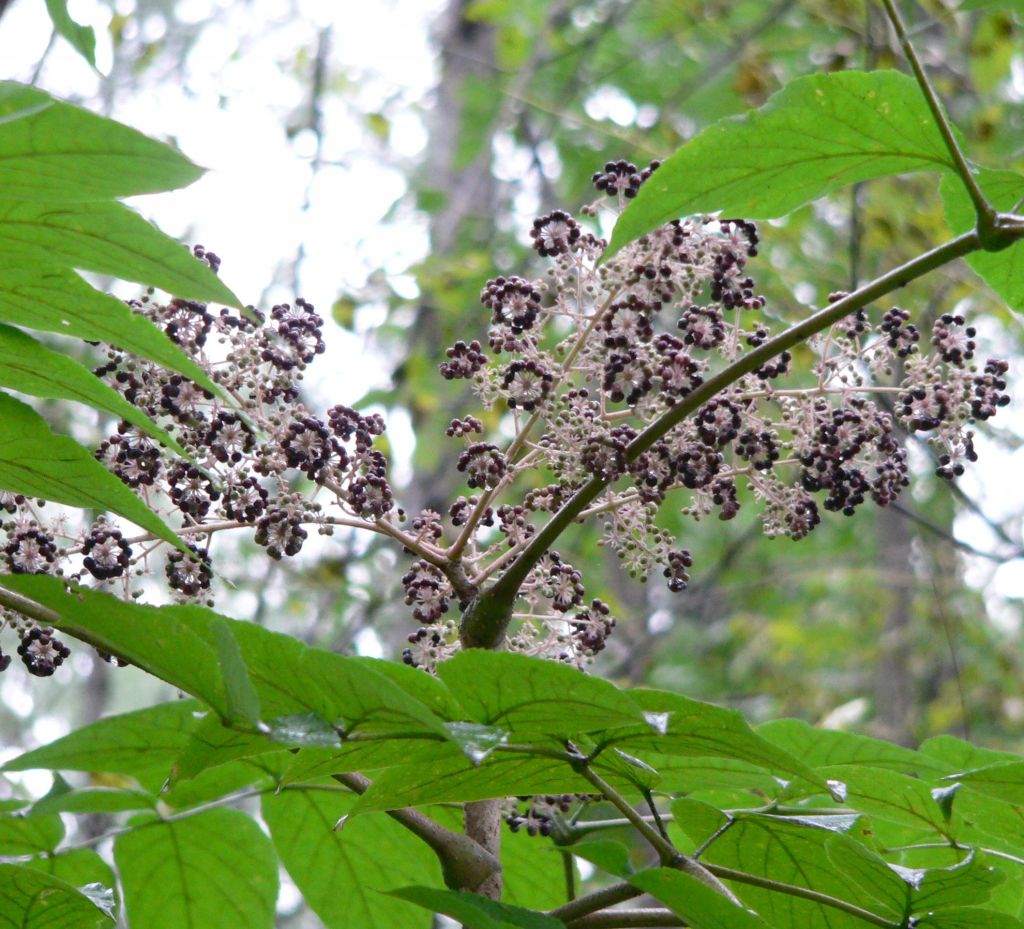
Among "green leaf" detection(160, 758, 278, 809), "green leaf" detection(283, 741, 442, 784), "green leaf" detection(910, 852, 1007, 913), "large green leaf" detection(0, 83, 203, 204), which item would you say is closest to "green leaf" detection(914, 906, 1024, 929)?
"green leaf" detection(910, 852, 1007, 913)

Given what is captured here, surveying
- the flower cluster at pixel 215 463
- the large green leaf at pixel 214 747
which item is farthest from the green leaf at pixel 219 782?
the large green leaf at pixel 214 747

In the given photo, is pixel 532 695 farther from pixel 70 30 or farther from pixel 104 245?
pixel 70 30

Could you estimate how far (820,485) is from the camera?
199 centimetres

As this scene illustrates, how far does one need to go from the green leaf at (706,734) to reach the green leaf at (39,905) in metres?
0.79

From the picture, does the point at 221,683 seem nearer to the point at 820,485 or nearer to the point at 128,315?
the point at 128,315

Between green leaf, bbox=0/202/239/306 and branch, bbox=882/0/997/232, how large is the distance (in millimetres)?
889

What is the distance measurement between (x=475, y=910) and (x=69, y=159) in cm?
95

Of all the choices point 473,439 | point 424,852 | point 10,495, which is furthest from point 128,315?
point 424,852

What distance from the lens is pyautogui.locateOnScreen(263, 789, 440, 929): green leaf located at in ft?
6.70

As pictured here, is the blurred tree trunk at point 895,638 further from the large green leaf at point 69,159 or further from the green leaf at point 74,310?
the large green leaf at point 69,159

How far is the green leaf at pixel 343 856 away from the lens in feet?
6.70

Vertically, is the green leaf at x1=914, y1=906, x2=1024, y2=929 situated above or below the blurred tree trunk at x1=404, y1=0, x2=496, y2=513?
below

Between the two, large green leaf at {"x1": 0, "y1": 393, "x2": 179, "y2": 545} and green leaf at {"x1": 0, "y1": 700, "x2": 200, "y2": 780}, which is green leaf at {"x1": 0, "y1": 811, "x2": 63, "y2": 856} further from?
large green leaf at {"x1": 0, "y1": 393, "x2": 179, "y2": 545}

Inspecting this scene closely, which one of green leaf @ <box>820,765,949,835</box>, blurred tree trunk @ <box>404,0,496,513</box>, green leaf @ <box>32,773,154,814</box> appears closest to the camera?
green leaf @ <box>32,773,154,814</box>
